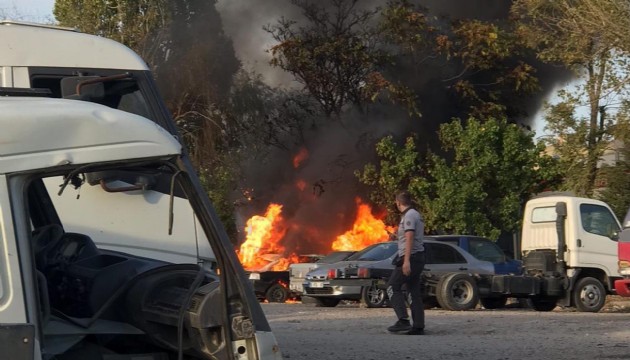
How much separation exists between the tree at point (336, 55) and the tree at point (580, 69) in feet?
16.5

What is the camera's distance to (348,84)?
33125mm

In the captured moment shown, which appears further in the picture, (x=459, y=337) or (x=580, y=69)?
(x=580, y=69)

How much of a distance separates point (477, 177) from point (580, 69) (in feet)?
17.9

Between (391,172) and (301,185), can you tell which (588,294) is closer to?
(391,172)

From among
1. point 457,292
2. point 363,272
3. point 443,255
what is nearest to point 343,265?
point 363,272

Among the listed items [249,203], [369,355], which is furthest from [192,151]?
[369,355]

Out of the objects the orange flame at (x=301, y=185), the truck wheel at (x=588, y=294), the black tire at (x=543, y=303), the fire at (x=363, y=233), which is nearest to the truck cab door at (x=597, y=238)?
the truck wheel at (x=588, y=294)

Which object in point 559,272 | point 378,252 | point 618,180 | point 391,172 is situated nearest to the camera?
point 559,272

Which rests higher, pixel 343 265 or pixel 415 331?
pixel 343 265

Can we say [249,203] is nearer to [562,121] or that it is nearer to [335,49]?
[335,49]

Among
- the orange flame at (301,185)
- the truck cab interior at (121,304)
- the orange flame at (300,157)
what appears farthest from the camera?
the orange flame at (300,157)

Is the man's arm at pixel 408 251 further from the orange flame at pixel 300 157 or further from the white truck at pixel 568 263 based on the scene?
the orange flame at pixel 300 157

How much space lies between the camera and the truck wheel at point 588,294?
1980 cm

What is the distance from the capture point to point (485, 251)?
72.4ft
